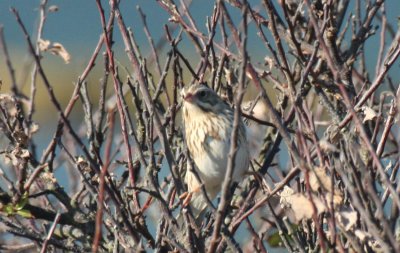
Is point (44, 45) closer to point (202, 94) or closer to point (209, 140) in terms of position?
point (202, 94)

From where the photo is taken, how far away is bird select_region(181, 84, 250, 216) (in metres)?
4.46

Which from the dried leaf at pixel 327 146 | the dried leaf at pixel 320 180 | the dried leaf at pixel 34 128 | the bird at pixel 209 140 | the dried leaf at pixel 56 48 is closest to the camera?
the dried leaf at pixel 327 146

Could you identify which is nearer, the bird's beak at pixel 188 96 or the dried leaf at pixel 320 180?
the dried leaf at pixel 320 180

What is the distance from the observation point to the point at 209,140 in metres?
4.61

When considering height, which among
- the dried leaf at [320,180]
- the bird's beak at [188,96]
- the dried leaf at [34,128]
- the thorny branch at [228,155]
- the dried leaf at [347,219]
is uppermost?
the dried leaf at [34,128]

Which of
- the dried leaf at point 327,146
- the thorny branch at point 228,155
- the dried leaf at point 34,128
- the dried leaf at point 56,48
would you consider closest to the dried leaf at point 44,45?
the dried leaf at point 56,48

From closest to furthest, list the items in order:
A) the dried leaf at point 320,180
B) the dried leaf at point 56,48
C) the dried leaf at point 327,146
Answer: the dried leaf at point 327,146 → the dried leaf at point 320,180 → the dried leaf at point 56,48

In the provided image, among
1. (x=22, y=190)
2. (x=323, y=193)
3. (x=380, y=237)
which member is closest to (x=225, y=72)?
(x=22, y=190)

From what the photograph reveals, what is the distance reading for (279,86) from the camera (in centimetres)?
425

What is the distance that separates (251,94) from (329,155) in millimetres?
2246

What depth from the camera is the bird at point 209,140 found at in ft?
14.6

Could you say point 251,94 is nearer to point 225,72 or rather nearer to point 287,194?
point 225,72

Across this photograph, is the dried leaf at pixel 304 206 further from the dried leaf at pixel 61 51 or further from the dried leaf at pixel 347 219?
the dried leaf at pixel 61 51

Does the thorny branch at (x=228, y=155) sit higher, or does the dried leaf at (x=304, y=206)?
the thorny branch at (x=228, y=155)
